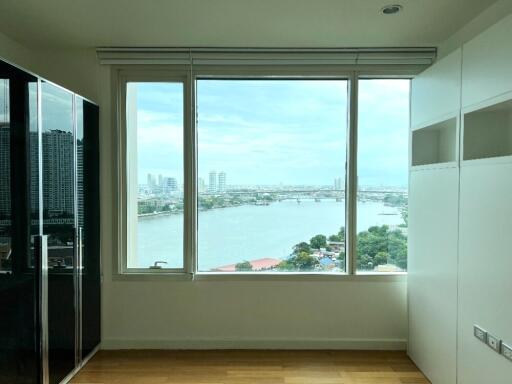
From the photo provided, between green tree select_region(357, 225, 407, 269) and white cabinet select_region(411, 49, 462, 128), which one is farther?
green tree select_region(357, 225, 407, 269)

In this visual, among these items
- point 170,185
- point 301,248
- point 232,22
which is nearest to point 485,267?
point 301,248

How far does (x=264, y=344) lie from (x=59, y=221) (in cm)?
191

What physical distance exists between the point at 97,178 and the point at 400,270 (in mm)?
2681

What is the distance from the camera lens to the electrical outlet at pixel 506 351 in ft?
6.18

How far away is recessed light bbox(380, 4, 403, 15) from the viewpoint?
7.72 ft

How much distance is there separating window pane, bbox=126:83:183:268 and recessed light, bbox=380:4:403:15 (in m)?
1.69

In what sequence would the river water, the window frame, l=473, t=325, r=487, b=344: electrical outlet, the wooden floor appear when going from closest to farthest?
l=473, t=325, r=487, b=344: electrical outlet, the wooden floor, the window frame, the river water

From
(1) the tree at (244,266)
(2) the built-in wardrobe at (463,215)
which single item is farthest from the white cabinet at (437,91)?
(1) the tree at (244,266)

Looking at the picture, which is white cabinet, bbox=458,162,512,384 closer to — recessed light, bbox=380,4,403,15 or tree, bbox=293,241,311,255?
recessed light, bbox=380,4,403,15

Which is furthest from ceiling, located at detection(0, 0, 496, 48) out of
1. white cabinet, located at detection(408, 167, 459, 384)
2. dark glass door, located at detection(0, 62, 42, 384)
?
white cabinet, located at detection(408, 167, 459, 384)

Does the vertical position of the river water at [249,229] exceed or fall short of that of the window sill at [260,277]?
it exceeds it

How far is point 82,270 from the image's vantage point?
2.86 metres

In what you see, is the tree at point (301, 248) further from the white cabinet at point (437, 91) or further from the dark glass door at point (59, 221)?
the dark glass door at point (59, 221)

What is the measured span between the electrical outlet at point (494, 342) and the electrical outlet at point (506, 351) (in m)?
0.03
